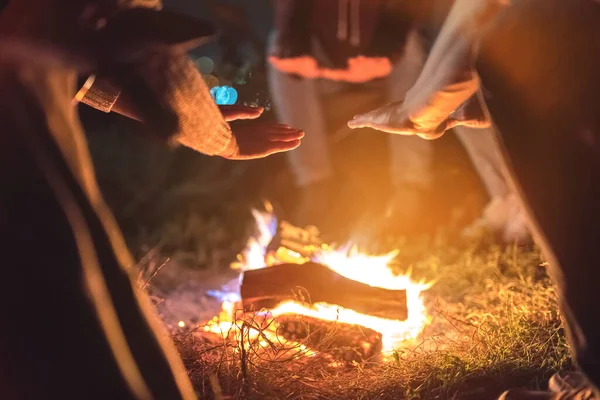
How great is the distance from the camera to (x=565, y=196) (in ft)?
4.26

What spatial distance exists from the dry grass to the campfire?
0.07m

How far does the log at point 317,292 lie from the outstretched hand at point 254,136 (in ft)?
2.00

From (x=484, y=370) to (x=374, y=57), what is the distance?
1.66 metres

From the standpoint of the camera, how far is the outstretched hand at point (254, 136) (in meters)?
1.84

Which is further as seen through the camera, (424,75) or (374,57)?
(374,57)

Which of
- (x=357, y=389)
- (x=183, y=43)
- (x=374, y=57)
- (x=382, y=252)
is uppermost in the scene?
(x=183, y=43)

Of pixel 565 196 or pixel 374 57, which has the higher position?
pixel 565 196

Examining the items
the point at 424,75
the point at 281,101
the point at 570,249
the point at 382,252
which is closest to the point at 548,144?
the point at 570,249

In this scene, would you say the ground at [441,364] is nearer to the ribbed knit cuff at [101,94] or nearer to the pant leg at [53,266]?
the pant leg at [53,266]

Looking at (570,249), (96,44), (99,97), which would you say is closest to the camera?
(96,44)

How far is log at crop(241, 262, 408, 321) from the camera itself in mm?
2277

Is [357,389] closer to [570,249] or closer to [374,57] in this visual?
[570,249]

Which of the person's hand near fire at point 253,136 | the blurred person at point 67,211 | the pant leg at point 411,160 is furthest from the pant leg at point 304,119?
→ the blurred person at point 67,211

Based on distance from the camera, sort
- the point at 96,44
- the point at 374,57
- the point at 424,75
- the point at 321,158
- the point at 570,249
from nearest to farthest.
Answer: the point at 96,44 → the point at 570,249 → the point at 424,75 → the point at 374,57 → the point at 321,158
